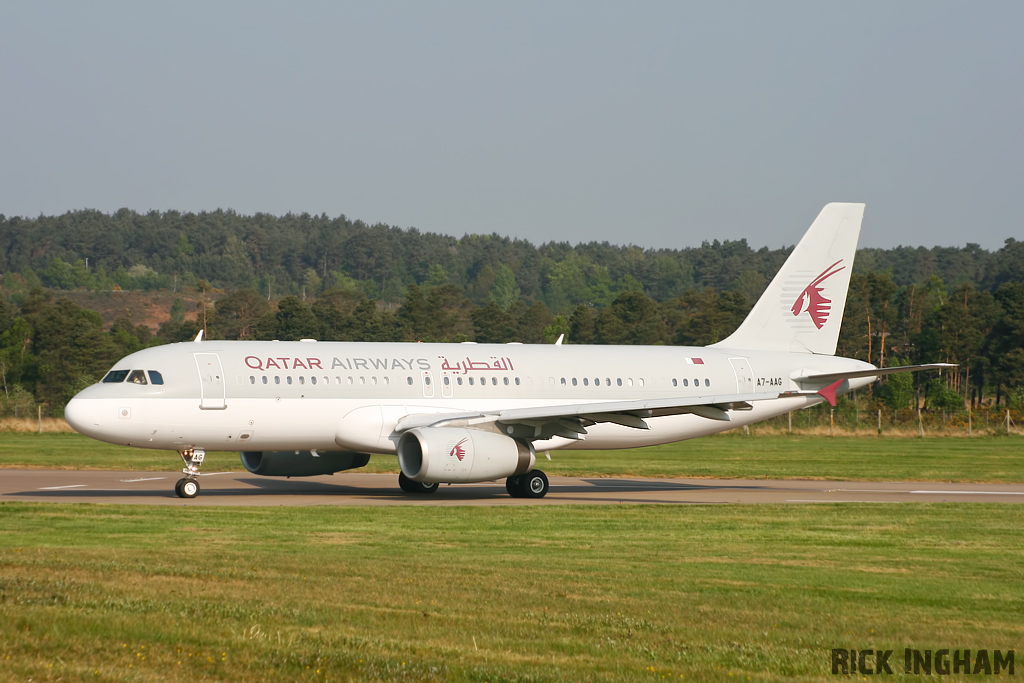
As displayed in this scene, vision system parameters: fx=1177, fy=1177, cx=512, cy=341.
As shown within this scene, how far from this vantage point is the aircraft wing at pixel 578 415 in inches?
1013

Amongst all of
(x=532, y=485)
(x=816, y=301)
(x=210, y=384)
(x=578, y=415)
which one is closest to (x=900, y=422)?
(x=816, y=301)

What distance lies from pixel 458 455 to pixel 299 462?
5.60 m

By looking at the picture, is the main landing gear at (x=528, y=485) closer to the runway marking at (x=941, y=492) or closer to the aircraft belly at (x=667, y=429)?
the aircraft belly at (x=667, y=429)

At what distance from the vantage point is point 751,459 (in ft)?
134

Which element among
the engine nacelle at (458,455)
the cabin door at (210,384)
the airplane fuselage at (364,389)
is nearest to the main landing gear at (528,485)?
the engine nacelle at (458,455)

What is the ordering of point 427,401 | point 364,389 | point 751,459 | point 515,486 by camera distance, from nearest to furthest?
point 364,389 < point 515,486 < point 427,401 < point 751,459

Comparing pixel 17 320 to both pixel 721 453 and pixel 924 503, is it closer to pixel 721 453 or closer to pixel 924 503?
pixel 721 453

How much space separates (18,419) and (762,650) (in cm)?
5612

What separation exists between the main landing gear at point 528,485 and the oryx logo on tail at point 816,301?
9972 mm

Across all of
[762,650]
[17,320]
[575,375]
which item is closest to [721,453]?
[575,375]

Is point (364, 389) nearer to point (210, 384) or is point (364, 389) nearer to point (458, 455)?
point (458, 455)

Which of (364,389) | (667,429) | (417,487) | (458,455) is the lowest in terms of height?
(417,487)

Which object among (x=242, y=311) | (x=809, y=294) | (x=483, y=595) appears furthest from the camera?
(x=242, y=311)

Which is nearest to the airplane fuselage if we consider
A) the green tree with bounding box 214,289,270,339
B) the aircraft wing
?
the aircraft wing
